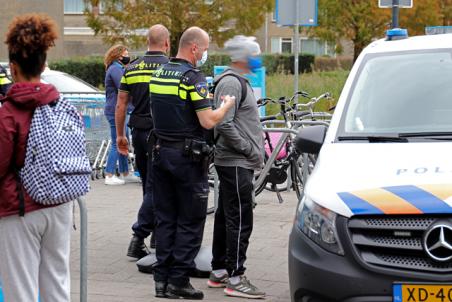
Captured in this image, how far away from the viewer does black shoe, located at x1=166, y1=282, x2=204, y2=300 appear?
749cm

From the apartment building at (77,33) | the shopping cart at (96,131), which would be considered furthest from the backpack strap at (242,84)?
the apartment building at (77,33)

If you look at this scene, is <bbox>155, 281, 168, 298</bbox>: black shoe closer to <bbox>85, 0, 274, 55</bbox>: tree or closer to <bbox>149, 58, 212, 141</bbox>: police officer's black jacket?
<bbox>149, 58, 212, 141</bbox>: police officer's black jacket

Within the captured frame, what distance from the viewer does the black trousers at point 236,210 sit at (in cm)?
754

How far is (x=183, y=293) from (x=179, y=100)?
1.42 m

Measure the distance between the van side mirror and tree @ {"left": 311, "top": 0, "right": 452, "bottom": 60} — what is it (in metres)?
37.7

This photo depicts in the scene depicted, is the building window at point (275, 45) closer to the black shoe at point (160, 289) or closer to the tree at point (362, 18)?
the tree at point (362, 18)

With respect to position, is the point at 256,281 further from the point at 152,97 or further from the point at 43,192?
the point at 43,192

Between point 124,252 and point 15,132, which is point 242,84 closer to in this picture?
point 124,252

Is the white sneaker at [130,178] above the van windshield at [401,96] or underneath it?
underneath

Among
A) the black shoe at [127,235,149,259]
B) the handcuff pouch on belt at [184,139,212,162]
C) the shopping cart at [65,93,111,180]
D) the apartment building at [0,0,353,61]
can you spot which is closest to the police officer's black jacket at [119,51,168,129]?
the black shoe at [127,235,149,259]

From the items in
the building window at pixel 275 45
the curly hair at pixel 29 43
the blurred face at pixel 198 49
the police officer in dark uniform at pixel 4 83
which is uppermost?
the curly hair at pixel 29 43

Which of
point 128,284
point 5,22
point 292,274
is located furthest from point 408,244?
point 5,22

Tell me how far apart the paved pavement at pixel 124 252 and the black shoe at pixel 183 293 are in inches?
3.8

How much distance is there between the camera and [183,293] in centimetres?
750
